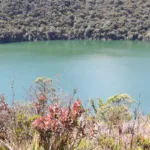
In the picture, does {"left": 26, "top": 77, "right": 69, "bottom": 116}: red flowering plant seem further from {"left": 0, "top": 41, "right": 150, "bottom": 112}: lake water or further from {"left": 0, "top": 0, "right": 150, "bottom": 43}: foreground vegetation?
{"left": 0, "top": 0, "right": 150, "bottom": 43}: foreground vegetation

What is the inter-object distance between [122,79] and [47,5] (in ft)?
98.0

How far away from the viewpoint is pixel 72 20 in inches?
1949

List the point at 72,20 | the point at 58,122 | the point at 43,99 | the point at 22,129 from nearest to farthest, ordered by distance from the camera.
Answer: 1. the point at 58,122
2. the point at 43,99
3. the point at 22,129
4. the point at 72,20

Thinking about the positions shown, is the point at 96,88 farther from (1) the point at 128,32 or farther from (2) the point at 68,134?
(1) the point at 128,32

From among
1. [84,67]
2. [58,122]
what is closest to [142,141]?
[58,122]

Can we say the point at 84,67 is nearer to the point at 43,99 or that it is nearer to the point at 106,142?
the point at 106,142

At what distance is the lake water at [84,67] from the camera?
1983 cm

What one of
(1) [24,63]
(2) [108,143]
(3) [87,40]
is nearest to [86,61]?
(1) [24,63]

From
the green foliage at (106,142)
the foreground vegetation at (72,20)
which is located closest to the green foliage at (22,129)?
the green foliage at (106,142)

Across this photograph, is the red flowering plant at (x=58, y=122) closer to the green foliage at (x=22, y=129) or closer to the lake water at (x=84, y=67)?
the green foliage at (x=22, y=129)

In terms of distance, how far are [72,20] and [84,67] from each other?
75.6 ft

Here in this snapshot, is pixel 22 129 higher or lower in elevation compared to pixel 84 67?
higher

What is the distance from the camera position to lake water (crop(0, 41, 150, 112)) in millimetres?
19828

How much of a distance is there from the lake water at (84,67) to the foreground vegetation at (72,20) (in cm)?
307
